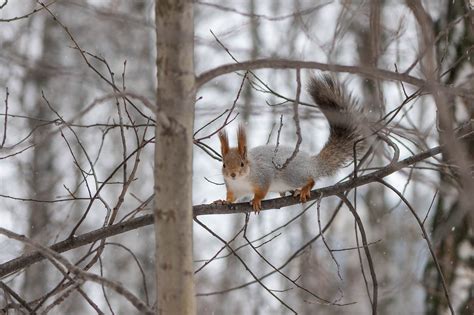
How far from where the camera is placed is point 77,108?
281 inches

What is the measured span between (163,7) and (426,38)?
1.42ft

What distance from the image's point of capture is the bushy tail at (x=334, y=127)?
7.41ft

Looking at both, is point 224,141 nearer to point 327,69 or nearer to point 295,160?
point 295,160

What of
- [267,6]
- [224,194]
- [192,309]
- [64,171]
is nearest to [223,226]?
[64,171]

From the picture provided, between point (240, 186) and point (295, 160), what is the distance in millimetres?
216

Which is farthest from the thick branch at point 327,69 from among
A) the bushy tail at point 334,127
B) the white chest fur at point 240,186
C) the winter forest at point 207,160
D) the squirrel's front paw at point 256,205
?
the white chest fur at point 240,186

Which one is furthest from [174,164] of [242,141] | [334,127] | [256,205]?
[334,127]

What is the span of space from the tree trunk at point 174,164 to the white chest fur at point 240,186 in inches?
48.7

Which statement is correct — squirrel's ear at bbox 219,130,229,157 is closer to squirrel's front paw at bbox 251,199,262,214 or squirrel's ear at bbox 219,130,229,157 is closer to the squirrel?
the squirrel

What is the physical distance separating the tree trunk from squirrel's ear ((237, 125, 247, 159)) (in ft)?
3.32

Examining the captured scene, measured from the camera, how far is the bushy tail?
2258 millimetres

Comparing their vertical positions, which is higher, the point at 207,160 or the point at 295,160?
the point at 207,160

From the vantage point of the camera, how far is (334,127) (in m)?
2.59

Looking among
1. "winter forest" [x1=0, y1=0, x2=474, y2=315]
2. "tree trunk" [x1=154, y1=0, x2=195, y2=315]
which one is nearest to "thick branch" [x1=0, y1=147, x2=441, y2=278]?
"winter forest" [x1=0, y1=0, x2=474, y2=315]
